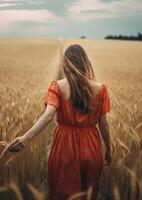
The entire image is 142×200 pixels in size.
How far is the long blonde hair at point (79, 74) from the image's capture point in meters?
2.60

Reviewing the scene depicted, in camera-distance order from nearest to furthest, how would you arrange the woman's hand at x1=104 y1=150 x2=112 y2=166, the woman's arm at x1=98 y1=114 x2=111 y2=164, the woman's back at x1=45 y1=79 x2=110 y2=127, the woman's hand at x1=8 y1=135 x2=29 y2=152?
the woman's hand at x1=8 y1=135 x2=29 y2=152
the woman's back at x1=45 y1=79 x2=110 y2=127
the woman's arm at x1=98 y1=114 x2=111 y2=164
the woman's hand at x1=104 y1=150 x2=112 y2=166

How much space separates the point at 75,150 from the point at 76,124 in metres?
0.14

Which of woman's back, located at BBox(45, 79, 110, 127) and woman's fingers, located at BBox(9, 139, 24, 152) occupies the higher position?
woman's back, located at BBox(45, 79, 110, 127)

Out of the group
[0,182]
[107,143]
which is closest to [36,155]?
[0,182]

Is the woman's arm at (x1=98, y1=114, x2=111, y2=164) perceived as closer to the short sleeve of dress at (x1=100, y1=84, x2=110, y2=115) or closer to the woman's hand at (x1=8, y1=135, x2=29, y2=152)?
the short sleeve of dress at (x1=100, y1=84, x2=110, y2=115)

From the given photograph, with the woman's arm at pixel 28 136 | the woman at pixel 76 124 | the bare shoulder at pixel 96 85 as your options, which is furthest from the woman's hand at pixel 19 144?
the bare shoulder at pixel 96 85

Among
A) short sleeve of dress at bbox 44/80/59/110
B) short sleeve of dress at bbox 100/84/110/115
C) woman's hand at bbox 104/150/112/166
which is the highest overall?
short sleeve of dress at bbox 44/80/59/110

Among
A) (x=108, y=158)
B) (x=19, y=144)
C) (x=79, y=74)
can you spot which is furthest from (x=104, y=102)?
(x=19, y=144)

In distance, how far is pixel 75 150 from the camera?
9.02ft

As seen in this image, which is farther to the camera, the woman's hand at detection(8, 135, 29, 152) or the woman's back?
the woman's back

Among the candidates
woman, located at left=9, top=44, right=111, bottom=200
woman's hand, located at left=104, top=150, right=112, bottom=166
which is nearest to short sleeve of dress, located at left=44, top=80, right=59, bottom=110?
woman, located at left=9, top=44, right=111, bottom=200

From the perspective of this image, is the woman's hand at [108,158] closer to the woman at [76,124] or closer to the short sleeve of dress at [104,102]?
the woman at [76,124]

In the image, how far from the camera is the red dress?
272cm

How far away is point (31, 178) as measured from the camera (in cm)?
365
